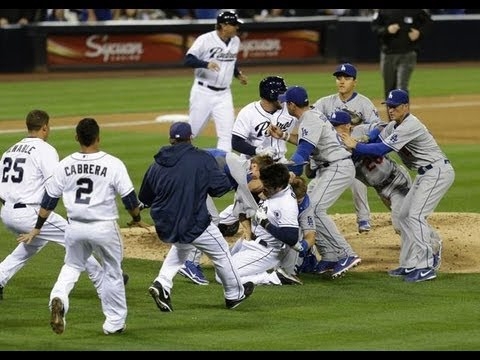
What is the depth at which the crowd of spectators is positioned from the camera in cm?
3056

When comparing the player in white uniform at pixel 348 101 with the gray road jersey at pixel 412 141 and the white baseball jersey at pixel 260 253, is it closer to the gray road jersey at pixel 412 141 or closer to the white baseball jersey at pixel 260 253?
the gray road jersey at pixel 412 141

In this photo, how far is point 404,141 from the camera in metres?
11.2

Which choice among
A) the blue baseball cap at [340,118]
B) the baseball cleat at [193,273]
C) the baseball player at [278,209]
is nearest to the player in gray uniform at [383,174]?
A: the blue baseball cap at [340,118]

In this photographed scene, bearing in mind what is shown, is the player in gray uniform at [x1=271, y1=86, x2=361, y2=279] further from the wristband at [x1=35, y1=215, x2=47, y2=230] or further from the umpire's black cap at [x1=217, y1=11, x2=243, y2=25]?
the umpire's black cap at [x1=217, y1=11, x2=243, y2=25]

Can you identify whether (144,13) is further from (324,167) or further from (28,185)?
(28,185)

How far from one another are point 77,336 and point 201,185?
5.06 feet

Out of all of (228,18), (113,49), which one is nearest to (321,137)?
(228,18)

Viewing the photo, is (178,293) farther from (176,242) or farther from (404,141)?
(404,141)

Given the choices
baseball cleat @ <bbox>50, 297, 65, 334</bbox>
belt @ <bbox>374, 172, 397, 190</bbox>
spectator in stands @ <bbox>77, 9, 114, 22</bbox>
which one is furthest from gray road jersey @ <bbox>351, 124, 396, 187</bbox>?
spectator in stands @ <bbox>77, 9, 114, 22</bbox>

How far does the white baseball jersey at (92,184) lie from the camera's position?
898cm

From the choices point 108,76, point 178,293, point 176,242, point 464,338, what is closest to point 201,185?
point 176,242

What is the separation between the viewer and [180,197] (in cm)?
967

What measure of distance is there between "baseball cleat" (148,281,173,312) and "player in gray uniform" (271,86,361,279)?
6.55ft
